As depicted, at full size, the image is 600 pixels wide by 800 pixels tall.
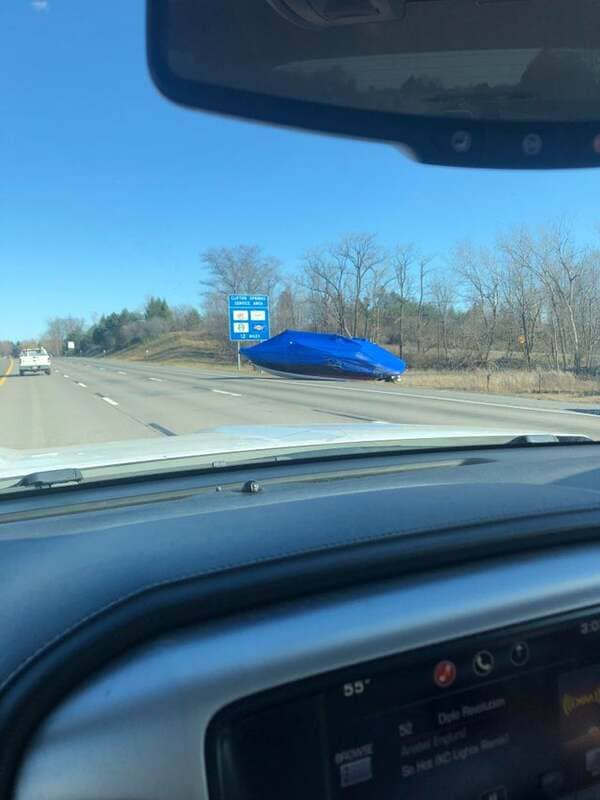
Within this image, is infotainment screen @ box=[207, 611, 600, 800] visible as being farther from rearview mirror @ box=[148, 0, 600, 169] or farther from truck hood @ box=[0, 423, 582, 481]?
truck hood @ box=[0, 423, 582, 481]

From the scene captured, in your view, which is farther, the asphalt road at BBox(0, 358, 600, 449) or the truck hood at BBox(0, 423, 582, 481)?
the asphalt road at BBox(0, 358, 600, 449)

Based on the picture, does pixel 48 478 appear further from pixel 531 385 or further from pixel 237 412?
pixel 531 385

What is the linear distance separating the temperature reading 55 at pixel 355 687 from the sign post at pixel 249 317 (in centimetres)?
3683

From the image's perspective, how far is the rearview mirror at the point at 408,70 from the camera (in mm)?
2232

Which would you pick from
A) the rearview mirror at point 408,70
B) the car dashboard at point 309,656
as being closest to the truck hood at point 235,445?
the car dashboard at point 309,656

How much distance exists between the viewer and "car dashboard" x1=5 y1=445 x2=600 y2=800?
1.22 metres

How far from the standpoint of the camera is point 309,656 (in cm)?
136

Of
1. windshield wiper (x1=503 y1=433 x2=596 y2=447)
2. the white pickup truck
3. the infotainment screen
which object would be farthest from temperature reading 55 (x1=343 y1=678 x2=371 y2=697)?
the white pickup truck

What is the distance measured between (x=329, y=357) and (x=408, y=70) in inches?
1152

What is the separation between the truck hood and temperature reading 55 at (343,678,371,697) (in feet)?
6.78

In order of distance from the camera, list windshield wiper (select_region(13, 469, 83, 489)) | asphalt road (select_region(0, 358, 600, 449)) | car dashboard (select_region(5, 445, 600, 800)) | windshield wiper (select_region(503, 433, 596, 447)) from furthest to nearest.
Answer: asphalt road (select_region(0, 358, 600, 449)), windshield wiper (select_region(503, 433, 596, 447)), windshield wiper (select_region(13, 469, 83, 489)), car dashboard (select_region(5, 445, 600, 800))

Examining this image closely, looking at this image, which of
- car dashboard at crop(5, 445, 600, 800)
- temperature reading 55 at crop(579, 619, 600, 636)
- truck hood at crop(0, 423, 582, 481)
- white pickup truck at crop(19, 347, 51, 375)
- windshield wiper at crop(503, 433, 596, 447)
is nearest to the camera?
car dashboard at crop(5, 445, 600, 800)

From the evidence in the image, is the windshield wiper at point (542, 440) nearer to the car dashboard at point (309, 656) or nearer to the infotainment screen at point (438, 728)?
the car dashboard at point (309, 656)

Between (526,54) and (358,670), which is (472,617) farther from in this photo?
(526,54)
